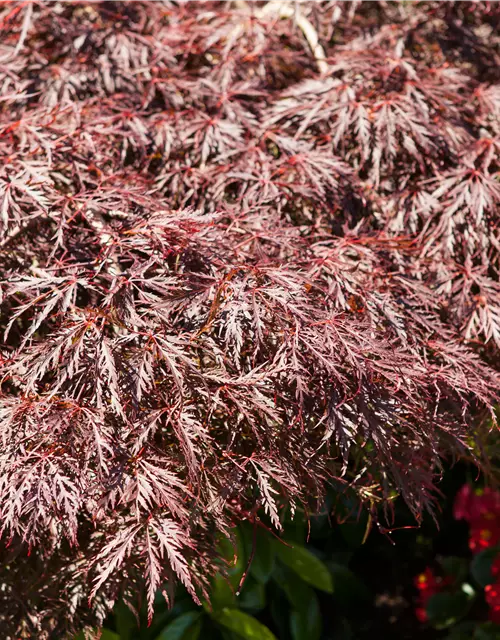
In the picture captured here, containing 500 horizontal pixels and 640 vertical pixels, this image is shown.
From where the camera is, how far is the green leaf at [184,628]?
78.2 inches

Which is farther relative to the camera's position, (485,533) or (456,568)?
(456,568)

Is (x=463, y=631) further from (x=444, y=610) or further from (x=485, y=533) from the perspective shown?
(x=485, y=533)

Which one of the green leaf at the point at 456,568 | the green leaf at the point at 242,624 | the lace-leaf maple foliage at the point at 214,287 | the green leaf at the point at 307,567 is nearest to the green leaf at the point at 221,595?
the green leaf at the point at 242,624

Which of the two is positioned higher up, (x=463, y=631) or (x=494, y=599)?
(x=494, y=599)

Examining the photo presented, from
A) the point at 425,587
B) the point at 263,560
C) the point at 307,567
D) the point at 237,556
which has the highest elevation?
the point at 237,556

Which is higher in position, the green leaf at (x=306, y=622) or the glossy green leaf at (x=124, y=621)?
the glossy green leaf at (x=124, y=621)

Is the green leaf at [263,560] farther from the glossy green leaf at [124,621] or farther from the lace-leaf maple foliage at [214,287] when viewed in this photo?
the lace-leaf maple foliage at [214,287]

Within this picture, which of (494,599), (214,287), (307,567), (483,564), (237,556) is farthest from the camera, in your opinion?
(483,564)

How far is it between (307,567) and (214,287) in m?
1.25

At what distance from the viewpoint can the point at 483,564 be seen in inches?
98.2

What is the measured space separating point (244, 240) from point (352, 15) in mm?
1279

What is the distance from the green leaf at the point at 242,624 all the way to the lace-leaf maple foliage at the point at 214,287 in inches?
25.4

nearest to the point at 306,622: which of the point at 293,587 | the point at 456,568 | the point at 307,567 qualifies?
the point at 293,587

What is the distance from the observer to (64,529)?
138 cm
